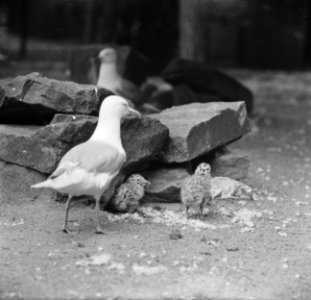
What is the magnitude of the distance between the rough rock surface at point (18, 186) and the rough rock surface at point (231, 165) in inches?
78.4

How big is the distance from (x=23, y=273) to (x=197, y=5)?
931 cm

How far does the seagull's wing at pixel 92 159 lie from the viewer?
5598 millimetres

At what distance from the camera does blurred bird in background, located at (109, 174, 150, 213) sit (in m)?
6.41

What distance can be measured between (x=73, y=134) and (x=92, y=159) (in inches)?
26.9

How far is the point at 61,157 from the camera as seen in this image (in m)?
6.26

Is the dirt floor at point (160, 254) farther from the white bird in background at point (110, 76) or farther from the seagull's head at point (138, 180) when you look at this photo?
the white bird in background at point (110, 76)

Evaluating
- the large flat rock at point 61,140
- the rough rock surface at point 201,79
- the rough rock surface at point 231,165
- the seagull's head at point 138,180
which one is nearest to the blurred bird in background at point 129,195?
the seagull's head at point 138,180

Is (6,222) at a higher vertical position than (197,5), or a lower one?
lower

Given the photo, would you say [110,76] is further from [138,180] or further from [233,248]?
[233,248]

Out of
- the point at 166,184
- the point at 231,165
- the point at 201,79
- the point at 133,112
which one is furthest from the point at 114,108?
the point at 201,79

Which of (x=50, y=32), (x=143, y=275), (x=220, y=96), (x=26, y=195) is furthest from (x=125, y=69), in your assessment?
(x=50, y=32)

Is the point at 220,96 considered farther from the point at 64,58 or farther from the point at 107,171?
the point at 64,58

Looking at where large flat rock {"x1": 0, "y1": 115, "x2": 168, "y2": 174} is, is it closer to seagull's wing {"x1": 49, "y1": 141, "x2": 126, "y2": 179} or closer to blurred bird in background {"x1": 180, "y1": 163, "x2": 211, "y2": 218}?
seagull's wing {"x1": 49, "y1": 141, "x2": 126, "y2": 179}

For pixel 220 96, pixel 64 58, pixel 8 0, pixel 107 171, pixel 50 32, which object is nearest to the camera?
pixel 107 171
